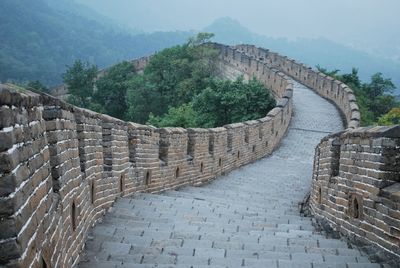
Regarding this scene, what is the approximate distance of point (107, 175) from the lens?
5.92 metres

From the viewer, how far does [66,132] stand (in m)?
3.94

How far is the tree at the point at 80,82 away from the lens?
112 feet

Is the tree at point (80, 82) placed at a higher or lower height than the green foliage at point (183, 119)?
higher

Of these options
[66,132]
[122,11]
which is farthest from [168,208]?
[122,11]

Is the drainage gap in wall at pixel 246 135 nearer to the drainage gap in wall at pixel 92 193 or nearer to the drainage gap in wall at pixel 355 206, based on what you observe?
the drainage gap in wall at pixel 355 206

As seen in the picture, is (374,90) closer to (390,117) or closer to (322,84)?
(322,84)

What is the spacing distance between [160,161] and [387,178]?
4423mm

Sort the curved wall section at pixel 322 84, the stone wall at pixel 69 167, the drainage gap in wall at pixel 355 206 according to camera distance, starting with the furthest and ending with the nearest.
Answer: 1. the curved wall section at pixel 322 84
2. the drainage gap in wall at pixel 355 206
3. the stone wall at pixel 69 167

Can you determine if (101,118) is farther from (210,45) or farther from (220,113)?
(210,45)

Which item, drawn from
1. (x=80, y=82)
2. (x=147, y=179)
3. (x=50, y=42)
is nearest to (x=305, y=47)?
(x=50, y=42)

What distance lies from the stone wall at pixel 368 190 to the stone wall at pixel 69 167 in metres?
2.47

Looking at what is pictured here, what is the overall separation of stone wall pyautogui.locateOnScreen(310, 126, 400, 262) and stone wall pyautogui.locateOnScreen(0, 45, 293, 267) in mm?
2474

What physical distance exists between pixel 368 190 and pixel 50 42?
84.2m

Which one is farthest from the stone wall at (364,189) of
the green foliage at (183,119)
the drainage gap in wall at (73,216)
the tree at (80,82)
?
the tree at (80,82)
